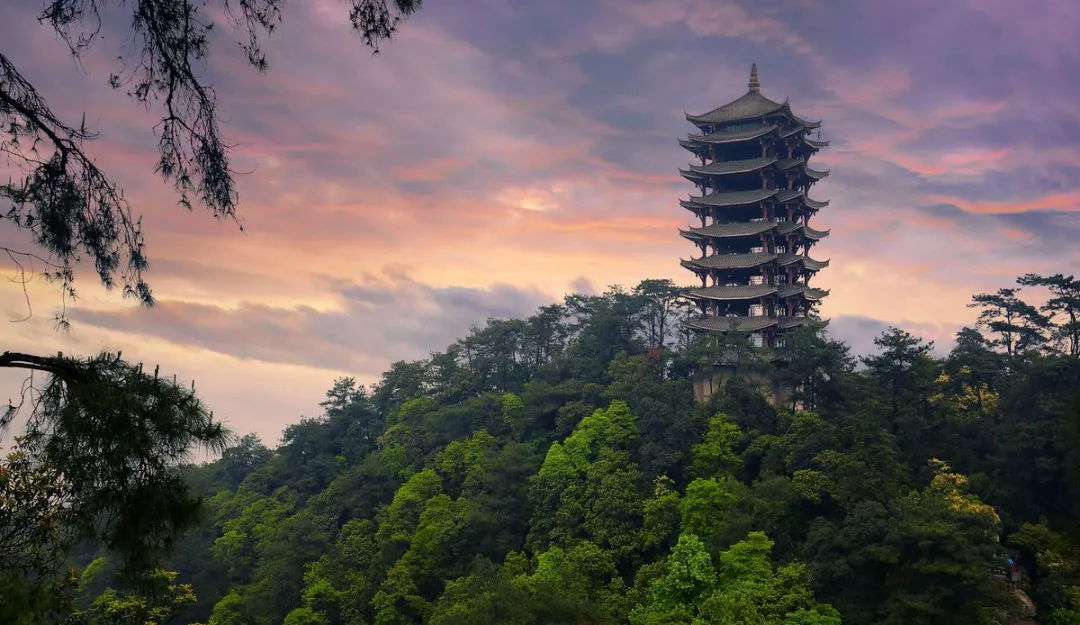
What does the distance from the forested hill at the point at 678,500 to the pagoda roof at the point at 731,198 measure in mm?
4763

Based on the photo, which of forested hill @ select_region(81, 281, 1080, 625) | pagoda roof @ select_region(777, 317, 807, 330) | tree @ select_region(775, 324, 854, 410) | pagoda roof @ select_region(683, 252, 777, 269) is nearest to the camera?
forested hill @ select_region(81, 281, 1080, 625)

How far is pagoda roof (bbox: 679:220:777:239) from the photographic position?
31.5 m

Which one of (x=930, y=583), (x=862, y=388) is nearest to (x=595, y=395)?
(x=862, y=388)

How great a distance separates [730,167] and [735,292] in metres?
5.56

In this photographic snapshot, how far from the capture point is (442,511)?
88.6ft

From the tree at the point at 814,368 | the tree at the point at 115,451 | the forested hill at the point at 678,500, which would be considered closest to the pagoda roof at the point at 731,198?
the forested hill at the point at 678,500

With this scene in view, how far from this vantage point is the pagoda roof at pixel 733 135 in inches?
1276

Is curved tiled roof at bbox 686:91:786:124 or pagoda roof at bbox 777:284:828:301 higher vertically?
curved tiled roof at bbox 686:91:786:124

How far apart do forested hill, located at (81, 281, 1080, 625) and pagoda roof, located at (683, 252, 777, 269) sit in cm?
376

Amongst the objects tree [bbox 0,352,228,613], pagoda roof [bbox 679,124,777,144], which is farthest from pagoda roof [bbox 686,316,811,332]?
tree [bbox 0,352,228,613]

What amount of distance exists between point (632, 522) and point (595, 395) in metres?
7.77

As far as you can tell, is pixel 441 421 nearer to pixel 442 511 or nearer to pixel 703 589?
pixel 442 511

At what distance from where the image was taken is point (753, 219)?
3325 cm

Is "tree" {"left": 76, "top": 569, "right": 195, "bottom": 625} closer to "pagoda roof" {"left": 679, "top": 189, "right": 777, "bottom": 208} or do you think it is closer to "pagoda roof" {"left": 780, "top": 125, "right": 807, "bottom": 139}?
"pagoda roof" {"left": 679, "top": 189, "right": 777, "bottom": 208}
